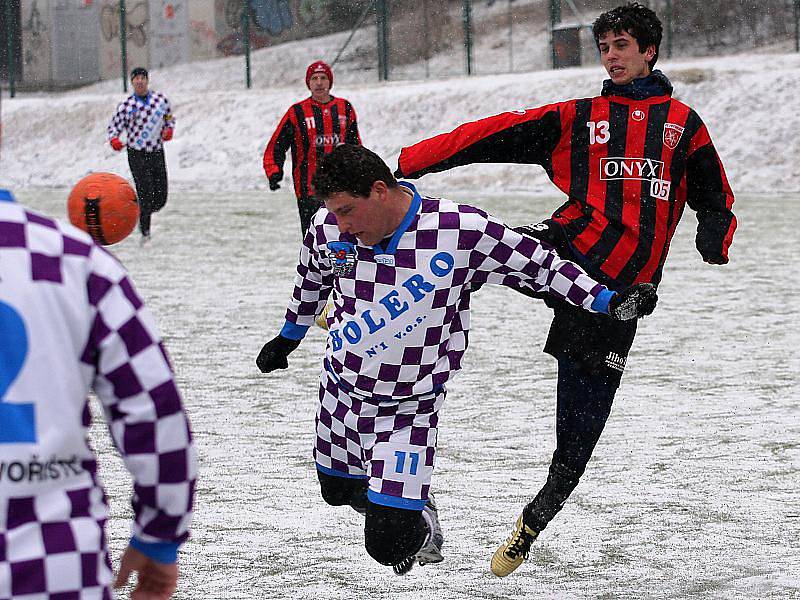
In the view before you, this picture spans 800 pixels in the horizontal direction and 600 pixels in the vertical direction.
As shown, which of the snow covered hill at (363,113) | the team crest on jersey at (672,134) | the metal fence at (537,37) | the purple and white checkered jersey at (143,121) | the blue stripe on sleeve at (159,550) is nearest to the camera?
the blue stripe on sleeve at (159,550)

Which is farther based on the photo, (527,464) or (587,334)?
(527,464)

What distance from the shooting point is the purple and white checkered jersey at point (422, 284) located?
3.79m

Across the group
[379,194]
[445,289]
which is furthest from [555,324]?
[379,194]

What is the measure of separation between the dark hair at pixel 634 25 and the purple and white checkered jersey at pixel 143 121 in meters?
10.2

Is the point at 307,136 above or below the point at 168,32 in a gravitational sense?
below

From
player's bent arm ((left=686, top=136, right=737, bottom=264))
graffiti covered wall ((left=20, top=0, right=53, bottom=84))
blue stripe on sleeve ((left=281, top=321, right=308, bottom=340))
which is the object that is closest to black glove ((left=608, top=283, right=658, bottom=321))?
player's bent arm ((left=686, top=136, right=737, bottom=264))

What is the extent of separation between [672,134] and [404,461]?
4.42ft

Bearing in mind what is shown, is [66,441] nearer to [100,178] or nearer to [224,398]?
[100,178]

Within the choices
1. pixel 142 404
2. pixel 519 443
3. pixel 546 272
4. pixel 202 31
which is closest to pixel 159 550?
pixel 142 404

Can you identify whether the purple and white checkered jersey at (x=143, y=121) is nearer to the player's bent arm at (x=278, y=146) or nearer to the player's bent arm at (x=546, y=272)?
the player's bent arm at (x=278, y=146)

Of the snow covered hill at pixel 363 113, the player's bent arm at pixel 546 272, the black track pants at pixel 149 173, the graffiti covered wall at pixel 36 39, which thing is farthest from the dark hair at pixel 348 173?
the graffiti covered wall at pixel 36 39

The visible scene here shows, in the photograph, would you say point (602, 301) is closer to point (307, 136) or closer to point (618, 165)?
point (618, 165)

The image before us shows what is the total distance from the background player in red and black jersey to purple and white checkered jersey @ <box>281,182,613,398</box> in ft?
1.27

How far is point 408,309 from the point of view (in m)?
3.79
